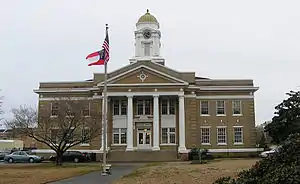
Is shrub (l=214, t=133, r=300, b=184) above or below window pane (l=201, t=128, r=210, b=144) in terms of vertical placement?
below

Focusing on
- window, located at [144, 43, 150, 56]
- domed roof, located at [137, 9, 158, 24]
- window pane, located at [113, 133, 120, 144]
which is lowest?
window pane, located at [113, 133, 120, 144]

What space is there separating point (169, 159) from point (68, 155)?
11.6 meters

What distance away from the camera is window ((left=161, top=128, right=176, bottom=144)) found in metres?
54.5

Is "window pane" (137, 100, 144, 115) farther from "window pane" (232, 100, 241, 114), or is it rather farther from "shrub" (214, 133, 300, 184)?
"shrub" (214, 133, 300, 184)

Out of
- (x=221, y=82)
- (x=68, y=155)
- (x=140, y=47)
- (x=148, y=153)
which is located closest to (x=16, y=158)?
(x=68, y=155)

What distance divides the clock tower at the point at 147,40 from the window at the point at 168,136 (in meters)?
11.0

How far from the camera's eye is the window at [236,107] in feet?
185

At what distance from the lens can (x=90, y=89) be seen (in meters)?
56.3

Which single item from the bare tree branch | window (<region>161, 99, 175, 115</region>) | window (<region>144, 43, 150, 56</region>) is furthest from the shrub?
window (<region>144, 43, 150, 56</region>)

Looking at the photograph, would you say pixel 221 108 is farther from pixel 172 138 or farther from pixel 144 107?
pixel 144 107

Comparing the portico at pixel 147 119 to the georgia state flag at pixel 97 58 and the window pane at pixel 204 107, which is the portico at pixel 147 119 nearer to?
→ the window pane at pixel 204 107

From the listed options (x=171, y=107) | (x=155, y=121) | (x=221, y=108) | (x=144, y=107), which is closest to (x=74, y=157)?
(x=155, y=121)

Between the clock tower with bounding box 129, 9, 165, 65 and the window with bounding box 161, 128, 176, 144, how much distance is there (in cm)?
1096

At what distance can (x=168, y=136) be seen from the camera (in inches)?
2154
